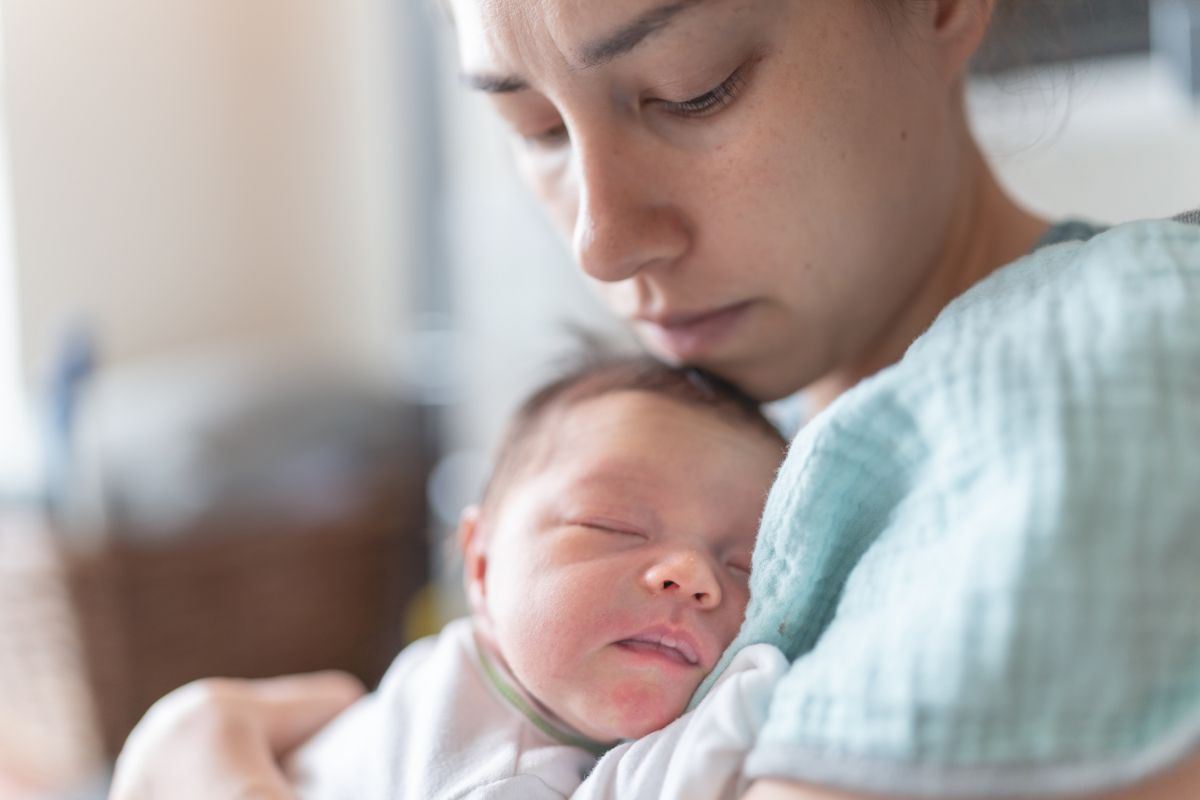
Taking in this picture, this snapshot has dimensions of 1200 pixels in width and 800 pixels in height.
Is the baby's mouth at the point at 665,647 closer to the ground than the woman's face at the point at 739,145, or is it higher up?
closer to the ground

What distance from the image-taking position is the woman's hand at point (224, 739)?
84 cm

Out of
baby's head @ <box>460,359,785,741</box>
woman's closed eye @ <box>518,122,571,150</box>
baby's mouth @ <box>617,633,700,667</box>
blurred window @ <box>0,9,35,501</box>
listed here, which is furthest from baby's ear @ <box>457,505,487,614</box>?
blurred window @ <box>0,9,35,501</box>

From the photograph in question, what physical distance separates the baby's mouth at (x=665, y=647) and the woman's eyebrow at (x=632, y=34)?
0.35m

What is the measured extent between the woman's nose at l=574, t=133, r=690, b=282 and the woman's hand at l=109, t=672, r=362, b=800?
1.42 feet

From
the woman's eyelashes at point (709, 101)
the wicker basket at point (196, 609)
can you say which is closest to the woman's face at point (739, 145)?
the woman's eyelashes at point (709, 101)

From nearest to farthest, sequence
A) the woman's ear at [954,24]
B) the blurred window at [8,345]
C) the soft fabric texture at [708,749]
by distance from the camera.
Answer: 1. the soft fabric texture at [708,749]
2. the woman's ear at [954,24]
3. the blurred window at [8,345]

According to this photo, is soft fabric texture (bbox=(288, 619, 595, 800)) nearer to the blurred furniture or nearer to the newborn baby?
the newborn baby

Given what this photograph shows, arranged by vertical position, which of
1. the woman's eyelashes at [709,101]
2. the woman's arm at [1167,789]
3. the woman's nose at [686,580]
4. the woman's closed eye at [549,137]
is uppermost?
the woman's eyelashes at [709,101]

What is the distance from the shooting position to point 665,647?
727 mm

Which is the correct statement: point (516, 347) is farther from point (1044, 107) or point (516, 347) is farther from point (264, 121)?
point (1044, 107)

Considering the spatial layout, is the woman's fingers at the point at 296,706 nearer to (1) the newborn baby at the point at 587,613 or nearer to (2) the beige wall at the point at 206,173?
(1) the newborn baby at the point at 587,613

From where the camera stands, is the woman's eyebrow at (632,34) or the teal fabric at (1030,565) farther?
the woman's eyebrow at (632,34)

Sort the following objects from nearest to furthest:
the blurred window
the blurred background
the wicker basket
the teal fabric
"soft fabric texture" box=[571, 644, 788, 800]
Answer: the teal fabric → "soft fabric texture" box=[571, 644, 788, 800] → the blurred background → the wicker basket → the blurred window

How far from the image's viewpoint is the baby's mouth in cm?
72
